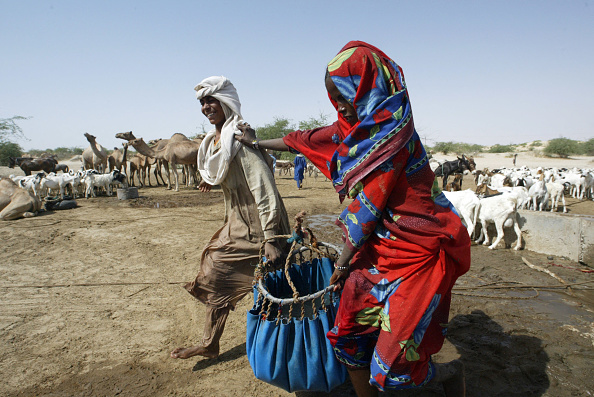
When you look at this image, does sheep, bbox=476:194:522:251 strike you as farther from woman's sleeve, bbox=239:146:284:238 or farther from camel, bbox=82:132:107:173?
camel, bbox=82:132:107:173

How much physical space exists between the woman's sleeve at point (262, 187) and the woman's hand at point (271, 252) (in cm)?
7

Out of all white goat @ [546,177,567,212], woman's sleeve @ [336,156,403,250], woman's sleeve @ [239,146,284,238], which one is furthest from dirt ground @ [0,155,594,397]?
white goat @ [546,177,567,212]

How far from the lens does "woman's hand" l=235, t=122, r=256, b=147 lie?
2.53 metres

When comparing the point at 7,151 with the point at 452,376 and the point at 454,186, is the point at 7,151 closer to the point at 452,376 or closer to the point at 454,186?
the point at 454,186

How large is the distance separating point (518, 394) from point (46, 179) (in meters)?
14.5

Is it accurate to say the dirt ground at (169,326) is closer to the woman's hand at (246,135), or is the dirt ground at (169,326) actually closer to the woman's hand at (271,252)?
the woman's hand at (271,252)

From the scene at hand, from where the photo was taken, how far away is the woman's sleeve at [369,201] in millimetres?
1496

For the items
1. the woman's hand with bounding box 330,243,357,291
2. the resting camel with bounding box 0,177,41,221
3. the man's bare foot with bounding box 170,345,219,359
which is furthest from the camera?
the resting camel with bounding box 0,177,41,221

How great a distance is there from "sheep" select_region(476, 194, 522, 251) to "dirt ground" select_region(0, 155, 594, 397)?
1.06 feet

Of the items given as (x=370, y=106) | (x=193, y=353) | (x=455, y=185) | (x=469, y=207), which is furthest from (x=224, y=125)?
(x=455, y=185)

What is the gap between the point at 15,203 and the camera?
920cm

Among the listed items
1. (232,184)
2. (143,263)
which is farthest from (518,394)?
(143,263)

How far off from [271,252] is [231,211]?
0.49 meters

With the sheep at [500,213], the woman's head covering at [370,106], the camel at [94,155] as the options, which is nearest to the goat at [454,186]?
the sheep at [500,213]
